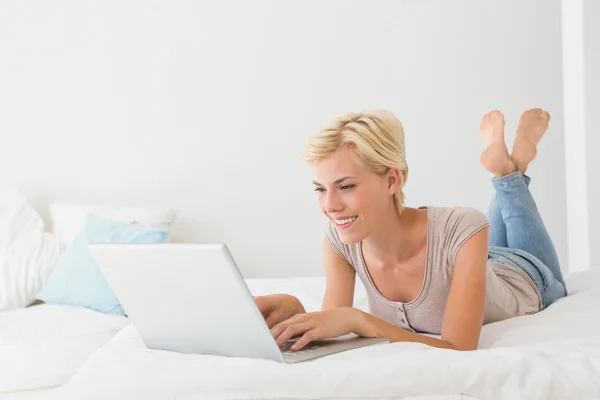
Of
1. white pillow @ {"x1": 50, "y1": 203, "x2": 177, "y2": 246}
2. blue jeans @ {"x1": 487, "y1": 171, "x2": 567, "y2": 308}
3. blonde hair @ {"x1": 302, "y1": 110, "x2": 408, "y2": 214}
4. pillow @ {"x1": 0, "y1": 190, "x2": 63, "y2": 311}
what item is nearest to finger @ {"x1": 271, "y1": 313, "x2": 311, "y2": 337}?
blonde hair @ {"x1": 302, "y1": 110, "x2": 408, "y2": 214}

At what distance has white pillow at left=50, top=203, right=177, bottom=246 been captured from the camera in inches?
135

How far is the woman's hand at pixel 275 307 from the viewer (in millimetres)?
1669

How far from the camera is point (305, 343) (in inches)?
54.9

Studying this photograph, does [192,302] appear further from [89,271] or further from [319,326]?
[89,271]

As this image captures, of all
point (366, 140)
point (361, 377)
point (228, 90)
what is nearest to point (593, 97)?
point (228, 90)

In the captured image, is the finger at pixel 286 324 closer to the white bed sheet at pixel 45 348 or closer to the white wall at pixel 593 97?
the white bed sheet at pixel 45 348

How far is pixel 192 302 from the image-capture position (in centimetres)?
130

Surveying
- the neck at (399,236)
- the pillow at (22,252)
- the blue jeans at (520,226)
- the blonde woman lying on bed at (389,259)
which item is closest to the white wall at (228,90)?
the pillow at (22,252)

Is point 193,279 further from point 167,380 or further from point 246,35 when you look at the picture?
point 246,35

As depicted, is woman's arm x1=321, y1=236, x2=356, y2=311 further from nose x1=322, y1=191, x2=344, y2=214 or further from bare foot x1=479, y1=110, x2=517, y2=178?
bare foot x1=479, y1=110, x2=517, y2=178

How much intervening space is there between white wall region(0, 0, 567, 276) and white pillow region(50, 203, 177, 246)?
0.75 feet

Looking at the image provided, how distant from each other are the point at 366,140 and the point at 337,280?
450 millimetres

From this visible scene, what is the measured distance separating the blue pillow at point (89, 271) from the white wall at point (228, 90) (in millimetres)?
595

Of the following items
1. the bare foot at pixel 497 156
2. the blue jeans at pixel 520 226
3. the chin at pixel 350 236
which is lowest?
the blue jeans at pixel 520 226
